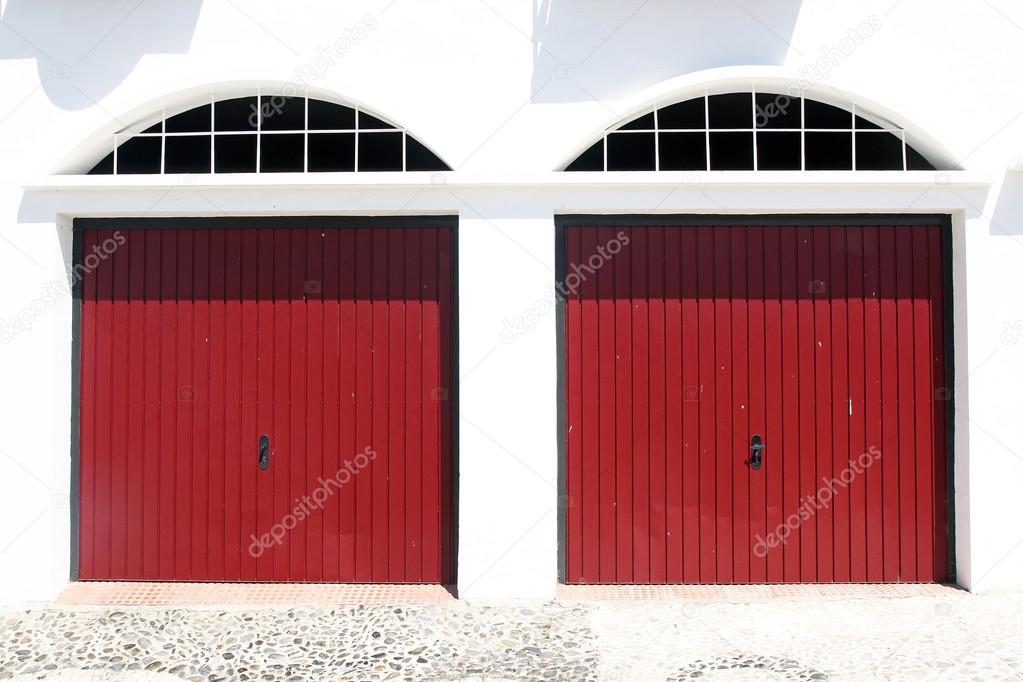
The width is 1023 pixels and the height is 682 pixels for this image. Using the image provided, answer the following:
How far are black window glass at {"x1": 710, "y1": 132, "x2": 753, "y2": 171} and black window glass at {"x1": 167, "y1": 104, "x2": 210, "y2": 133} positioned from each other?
338cm

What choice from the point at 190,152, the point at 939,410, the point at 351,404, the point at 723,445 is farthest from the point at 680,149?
the point at 190,152

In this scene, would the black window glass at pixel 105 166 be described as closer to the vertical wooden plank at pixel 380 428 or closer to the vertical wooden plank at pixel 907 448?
the vertical wooden plank at pixel 380 428

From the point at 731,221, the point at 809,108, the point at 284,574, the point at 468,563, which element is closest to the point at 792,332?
the point at 731,221

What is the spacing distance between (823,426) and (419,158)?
10.4 feet

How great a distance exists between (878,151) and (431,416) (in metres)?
3.44

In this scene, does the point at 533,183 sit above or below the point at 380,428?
above

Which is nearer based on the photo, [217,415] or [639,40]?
[639,40]

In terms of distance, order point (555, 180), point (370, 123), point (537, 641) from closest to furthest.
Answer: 1. point (537, 641)
2. point (555, 180)
3. point (370, 123)

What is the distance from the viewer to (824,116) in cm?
503

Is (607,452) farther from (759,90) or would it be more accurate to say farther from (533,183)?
(759,90)

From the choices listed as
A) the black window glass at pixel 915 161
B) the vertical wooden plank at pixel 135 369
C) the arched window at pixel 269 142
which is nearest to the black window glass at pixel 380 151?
the arched window at pixel 269 142

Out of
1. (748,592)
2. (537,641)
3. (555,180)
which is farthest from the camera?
(748,592)

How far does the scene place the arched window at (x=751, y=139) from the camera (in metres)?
5.00
